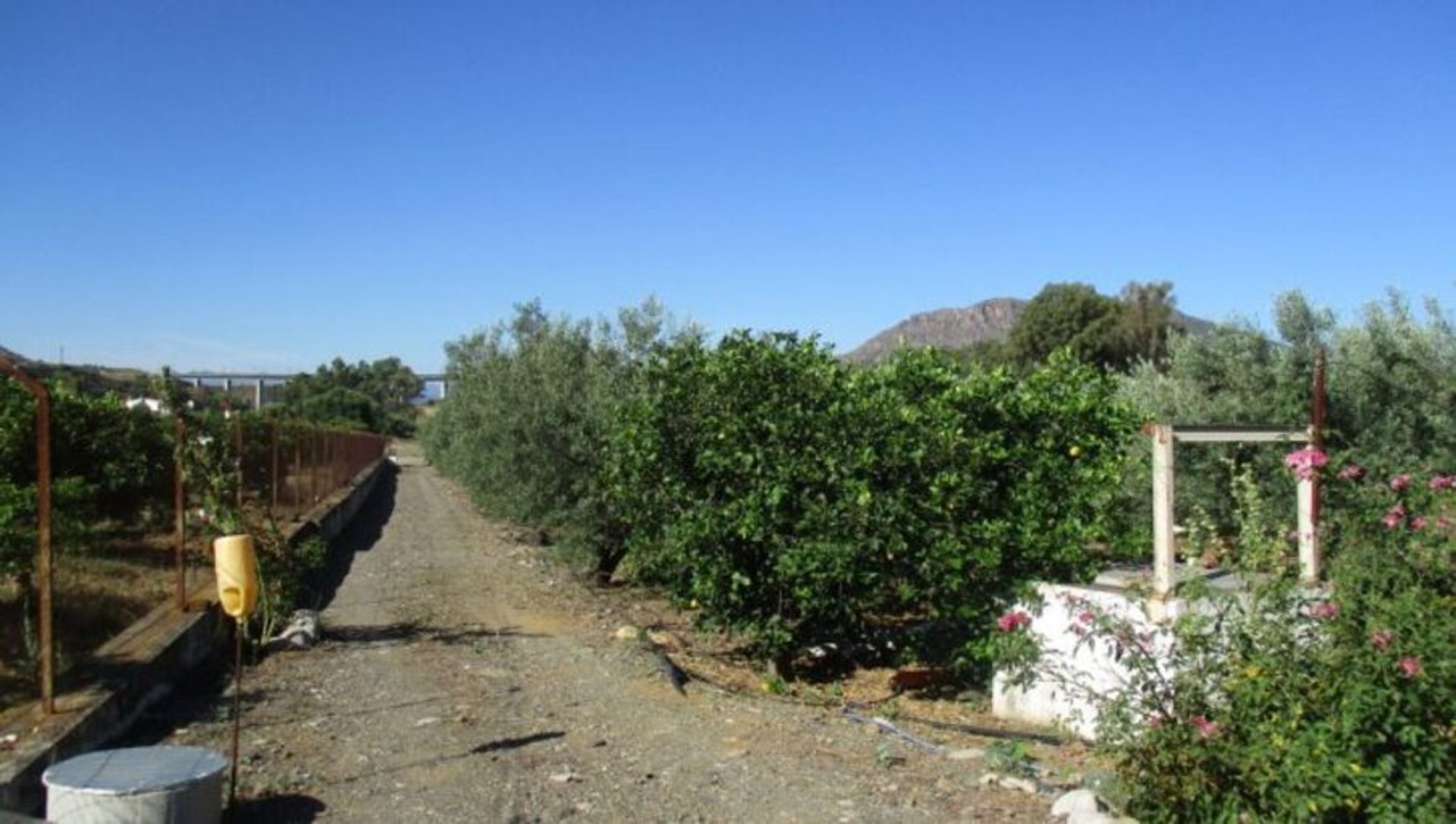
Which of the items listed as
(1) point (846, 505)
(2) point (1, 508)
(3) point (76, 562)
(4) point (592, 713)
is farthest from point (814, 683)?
(3) point (76, 562)

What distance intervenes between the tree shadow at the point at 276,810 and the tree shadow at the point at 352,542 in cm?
686

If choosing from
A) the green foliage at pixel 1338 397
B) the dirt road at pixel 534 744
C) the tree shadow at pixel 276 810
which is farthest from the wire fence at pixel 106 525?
the green foliage at pixel 1338 397

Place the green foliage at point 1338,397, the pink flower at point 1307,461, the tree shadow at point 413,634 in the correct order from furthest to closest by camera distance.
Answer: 1. the green foliage at point 1338,397
2. the tree shadow at point 413,634
3. the pink flower at point 1307,461

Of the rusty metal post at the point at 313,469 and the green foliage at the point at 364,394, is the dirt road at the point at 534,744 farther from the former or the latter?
the green foliage at the point at 364,394

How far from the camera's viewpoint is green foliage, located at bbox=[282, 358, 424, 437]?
71.1m

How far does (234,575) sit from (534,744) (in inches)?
79.5

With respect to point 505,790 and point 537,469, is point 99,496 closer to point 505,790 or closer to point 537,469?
point 537,469

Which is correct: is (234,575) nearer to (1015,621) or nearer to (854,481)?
(1015,621)

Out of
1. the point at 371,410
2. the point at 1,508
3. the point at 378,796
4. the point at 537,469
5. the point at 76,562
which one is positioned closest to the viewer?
the point at 378,796

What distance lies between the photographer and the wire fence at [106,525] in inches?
262

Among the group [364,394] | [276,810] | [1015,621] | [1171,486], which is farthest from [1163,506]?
[364,394]

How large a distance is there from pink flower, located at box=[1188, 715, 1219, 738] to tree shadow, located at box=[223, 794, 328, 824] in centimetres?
383

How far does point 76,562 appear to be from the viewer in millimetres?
12398

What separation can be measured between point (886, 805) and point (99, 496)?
995cm
